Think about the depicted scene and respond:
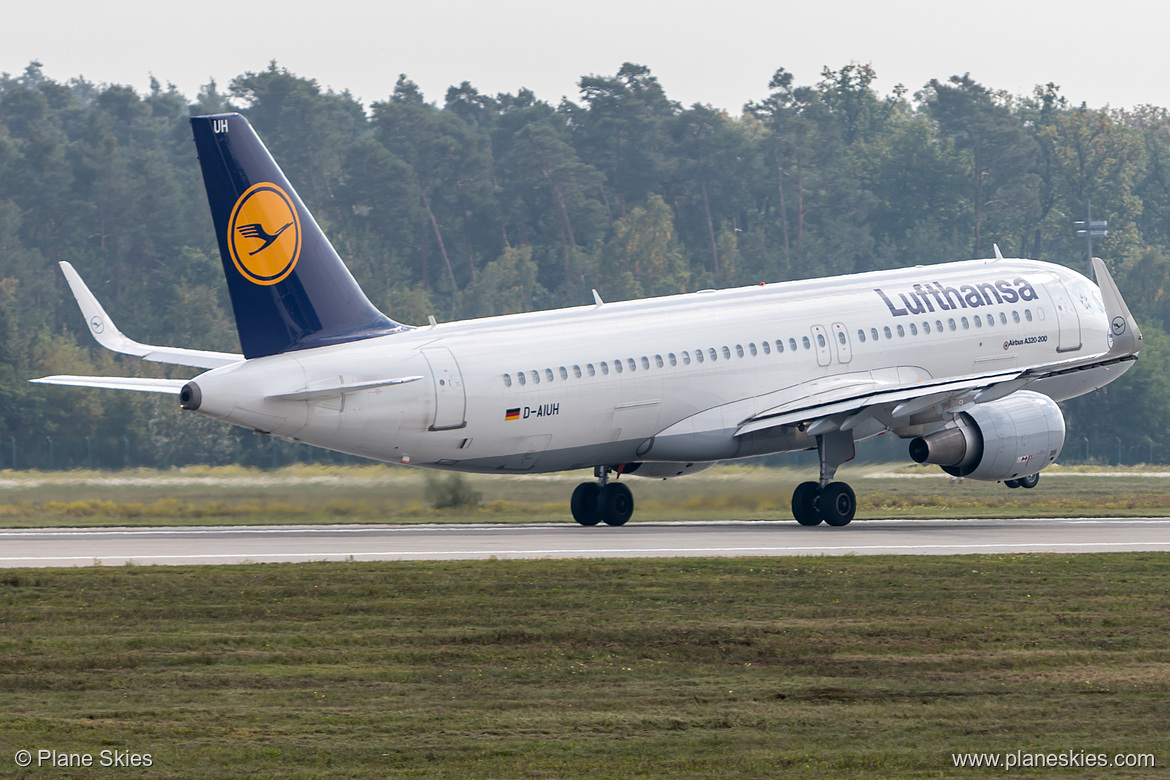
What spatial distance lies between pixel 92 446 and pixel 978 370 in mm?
20613

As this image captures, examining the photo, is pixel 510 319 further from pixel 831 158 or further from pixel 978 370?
pixel 831 158

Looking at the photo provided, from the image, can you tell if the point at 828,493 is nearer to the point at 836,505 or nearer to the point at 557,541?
the point at 836,505

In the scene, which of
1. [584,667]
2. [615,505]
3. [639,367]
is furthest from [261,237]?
[584,667]

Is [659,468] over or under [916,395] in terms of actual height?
under

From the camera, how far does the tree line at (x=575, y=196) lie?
111 metres

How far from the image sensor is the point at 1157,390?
275 feet

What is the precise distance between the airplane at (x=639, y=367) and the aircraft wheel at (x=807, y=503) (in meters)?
0.04

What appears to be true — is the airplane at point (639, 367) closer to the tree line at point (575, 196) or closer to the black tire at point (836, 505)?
the black tire at point (836, 505)

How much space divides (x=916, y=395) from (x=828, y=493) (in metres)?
2.84

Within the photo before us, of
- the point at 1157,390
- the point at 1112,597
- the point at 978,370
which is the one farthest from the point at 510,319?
the point at 1157,390

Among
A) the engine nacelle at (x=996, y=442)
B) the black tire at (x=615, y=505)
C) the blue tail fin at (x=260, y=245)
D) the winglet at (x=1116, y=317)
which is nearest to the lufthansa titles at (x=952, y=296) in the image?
the winglet at (x=1116, y=317)

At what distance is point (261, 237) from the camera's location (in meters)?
30.2

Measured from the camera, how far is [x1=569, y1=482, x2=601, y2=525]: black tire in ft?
120

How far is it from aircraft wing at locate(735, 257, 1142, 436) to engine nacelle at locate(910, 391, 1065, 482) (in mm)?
473
